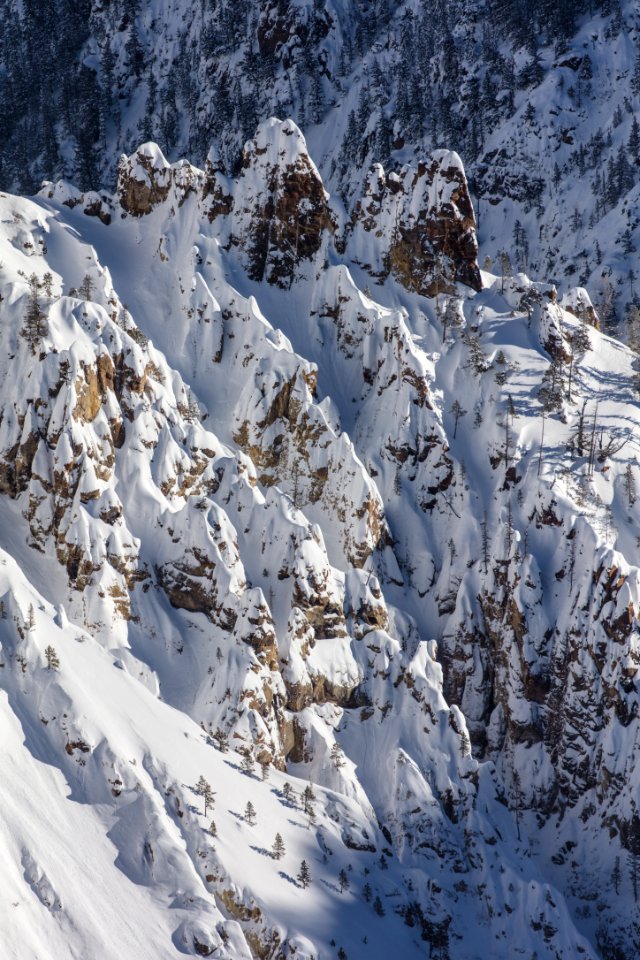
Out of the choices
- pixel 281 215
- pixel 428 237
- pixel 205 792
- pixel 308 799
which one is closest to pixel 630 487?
pixel 428 237

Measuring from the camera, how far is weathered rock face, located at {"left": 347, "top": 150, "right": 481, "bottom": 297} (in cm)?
10688

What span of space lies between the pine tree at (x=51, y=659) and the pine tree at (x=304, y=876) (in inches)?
769

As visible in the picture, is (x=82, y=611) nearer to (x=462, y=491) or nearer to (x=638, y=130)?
(x=462, y=491)

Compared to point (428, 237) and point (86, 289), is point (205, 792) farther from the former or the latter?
point (428, 237)

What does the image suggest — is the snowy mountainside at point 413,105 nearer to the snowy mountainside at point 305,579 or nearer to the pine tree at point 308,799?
the snowy mountainside at point 305,579

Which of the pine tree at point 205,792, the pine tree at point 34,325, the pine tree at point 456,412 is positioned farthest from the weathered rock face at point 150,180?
the pine tree at point 205,792

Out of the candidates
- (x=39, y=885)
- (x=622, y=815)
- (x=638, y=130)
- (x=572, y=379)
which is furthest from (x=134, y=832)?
(x=638, y=130)

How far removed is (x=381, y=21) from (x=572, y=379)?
12204 centimetres

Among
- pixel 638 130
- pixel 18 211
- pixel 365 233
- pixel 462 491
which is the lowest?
pixel 462 491

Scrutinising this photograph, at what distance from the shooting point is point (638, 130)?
154250 millimetres

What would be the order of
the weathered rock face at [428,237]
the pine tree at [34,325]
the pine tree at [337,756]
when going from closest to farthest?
the pine tree at [337,756], the pine tree at [34,325], the weathered rock face at [428,237]

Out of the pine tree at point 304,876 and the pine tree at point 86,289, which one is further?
the pine tree at point 86,289

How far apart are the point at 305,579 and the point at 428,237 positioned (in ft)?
151

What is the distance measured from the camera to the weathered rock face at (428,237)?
106875 millimetres
